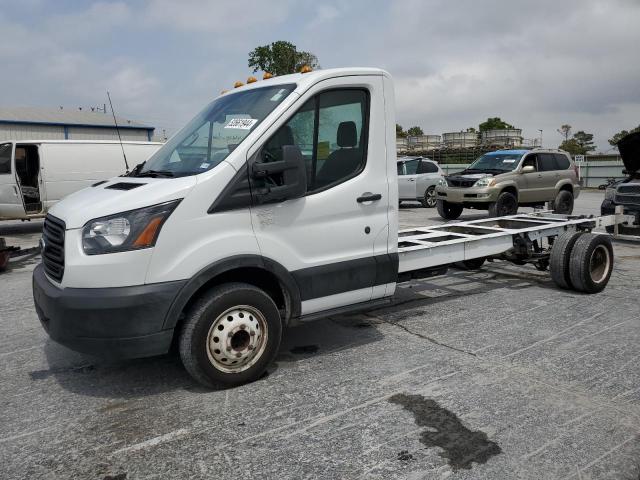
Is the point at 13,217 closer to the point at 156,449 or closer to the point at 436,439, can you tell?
the point at 156,449

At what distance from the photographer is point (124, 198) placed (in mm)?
3393

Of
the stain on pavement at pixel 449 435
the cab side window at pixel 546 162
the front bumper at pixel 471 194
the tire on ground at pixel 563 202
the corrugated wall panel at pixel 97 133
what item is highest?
the corrugated wall panel at pixel 97 133

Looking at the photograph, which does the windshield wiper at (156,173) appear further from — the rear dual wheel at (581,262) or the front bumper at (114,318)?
the rear dual wheel at (581,262)

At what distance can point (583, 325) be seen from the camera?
506cm

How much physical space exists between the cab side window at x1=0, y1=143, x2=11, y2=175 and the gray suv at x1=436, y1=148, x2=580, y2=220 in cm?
1055

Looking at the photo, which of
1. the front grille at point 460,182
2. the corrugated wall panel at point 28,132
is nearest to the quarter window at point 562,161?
the front grille at point 460,182

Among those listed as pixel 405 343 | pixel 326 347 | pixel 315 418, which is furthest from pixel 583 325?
pixel 315 418

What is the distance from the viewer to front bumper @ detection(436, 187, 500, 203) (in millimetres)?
13116

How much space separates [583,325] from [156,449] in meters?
4.02

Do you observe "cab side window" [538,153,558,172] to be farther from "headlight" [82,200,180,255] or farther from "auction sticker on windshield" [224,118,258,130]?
"headlight" [82,200,180,255]

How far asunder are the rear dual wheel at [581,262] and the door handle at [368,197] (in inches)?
120

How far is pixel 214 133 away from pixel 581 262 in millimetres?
4376

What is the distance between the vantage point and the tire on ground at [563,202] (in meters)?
14.6

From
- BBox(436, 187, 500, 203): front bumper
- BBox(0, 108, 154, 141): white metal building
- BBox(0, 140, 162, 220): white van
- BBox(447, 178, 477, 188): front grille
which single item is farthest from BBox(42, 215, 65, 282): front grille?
BBox(0, 108, 154, 141): white metal building
